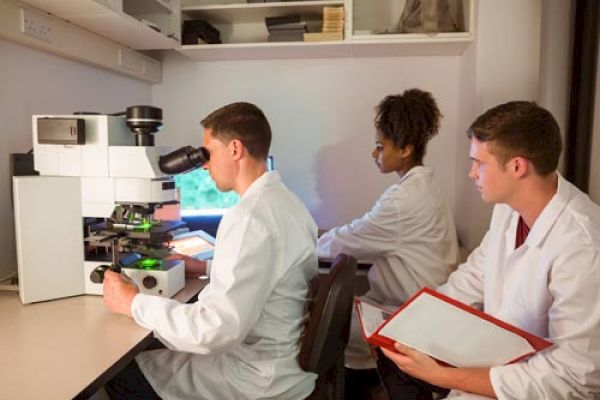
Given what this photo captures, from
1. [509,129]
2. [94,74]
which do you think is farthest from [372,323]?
[94,74]

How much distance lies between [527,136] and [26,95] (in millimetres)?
1816

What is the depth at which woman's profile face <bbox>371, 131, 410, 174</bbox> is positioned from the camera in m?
2.02

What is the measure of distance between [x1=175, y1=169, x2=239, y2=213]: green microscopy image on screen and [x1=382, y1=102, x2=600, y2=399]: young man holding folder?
152cm

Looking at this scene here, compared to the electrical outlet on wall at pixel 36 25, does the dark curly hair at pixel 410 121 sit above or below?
below

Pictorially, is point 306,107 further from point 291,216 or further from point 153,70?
point 291,216

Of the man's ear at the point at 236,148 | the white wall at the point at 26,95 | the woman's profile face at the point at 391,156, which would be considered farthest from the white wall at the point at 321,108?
A: the man's ear at the point at 236,148

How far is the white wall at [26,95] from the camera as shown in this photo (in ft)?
5.68

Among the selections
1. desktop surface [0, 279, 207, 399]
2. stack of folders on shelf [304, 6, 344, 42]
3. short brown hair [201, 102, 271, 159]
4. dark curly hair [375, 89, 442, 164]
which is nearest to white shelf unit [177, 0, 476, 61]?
stack of folders on shelf [304, 6, 344, 42]

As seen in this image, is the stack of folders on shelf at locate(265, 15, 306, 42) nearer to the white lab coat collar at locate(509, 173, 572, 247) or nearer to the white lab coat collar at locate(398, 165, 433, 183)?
the white lab coat collar at locate(398, 165, 433, 183)

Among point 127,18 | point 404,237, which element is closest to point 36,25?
point 127,18

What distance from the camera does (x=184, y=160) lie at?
1.36 m

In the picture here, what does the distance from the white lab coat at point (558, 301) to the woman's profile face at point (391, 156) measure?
0.82 metres

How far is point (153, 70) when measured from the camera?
9.07 feet

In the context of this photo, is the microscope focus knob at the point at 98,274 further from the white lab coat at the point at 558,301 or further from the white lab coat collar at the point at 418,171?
the white lab coat collar at the point at 418,171
